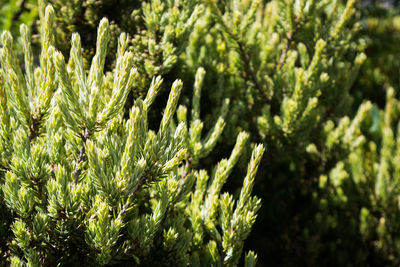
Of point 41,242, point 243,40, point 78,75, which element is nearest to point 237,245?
point 41,242

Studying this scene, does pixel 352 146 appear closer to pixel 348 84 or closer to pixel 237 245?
pixel 348 84

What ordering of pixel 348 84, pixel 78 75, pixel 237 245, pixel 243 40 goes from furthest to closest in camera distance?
pixel 348 84, pixel 243 40, pixel 237 245, pixel 78 75

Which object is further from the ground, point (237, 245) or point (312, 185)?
point (237, 245)

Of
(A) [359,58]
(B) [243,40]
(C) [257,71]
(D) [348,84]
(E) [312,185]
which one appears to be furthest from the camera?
(E) [312,185]

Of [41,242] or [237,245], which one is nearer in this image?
[41,242]

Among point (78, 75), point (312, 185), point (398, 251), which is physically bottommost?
point (398, 251)

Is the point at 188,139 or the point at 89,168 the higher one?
the point at 89,168

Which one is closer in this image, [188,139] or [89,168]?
[89,168]
